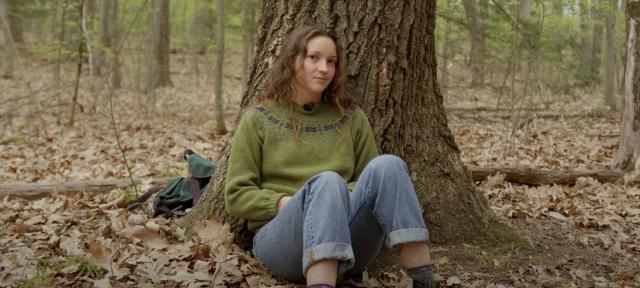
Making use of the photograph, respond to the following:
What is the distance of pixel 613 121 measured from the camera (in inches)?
444

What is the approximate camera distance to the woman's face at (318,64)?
2940mm

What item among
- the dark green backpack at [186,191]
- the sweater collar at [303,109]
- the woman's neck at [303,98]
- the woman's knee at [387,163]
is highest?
the woman's neck at [303,98]

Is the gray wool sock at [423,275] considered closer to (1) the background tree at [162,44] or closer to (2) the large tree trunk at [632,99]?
(2) the large tree trunk at [632,99]

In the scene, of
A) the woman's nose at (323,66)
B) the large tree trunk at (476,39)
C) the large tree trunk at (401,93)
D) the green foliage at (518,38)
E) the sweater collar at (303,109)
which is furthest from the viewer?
the large tree trunk at (476,39)

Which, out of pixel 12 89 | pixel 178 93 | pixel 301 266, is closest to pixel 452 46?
pixel 178 93

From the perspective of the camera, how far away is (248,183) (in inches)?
113

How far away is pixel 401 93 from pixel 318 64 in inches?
28.6

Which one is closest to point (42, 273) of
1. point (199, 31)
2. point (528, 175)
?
point (528, 175)

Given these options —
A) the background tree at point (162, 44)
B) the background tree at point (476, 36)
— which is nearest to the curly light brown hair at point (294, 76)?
the background tree at point (476, 36)

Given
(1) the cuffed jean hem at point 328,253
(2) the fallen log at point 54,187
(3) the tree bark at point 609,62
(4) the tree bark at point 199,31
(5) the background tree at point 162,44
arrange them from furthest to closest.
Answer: (4) the tree bark at point 199,31, (5) the background tree at point 162,44, (3) the tree bark at point 609,62, (2) the fallen log at point 54,187, (1) the cuffed jean hem at point 328,253

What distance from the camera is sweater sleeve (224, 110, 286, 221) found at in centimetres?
284

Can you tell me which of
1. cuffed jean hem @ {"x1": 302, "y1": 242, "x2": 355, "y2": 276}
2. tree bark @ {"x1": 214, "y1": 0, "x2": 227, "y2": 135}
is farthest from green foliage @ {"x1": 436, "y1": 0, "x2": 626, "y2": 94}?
cuffed jean hem @ {"x1": 302, "y1": 242, "x2": 355, "y2": 276}

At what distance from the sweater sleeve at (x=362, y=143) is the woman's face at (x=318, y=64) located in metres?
0.30

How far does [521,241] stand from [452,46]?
9.83 metres
